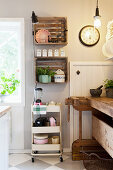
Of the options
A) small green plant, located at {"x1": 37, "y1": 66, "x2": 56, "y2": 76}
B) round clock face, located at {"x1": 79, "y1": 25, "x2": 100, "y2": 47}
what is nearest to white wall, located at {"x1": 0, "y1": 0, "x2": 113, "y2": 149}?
round clock face, located at {"x1": 79, "y1": 25, "x2": 100, "y2": 47}

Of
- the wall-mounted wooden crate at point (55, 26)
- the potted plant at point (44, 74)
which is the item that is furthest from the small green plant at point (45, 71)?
the wall-mounted wooden crate at point (55, 26)

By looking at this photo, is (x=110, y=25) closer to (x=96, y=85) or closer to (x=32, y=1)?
(x=96, y=85)

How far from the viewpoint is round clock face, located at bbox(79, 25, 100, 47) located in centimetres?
297

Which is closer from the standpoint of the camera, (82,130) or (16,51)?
(82,130)

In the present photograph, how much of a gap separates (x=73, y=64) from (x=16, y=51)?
0.97 meters

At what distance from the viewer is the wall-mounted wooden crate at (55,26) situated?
2.90 metres

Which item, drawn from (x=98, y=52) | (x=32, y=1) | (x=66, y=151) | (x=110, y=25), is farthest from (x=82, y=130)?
(x=32, y=1)

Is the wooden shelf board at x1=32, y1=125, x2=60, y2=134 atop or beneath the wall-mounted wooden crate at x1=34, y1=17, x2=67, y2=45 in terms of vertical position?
beneath

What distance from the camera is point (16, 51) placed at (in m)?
3.19

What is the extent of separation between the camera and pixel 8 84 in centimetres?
306

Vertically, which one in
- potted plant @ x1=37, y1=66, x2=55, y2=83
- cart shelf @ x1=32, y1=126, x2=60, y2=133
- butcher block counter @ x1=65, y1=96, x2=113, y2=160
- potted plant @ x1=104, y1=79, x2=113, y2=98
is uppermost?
potted plant @ x1=37, y1=66, x2=55, y2=83

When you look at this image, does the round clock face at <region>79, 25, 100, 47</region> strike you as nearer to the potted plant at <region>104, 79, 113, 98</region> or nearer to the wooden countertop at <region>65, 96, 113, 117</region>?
the potted plant at <region>104, 79, 113, 98</region>

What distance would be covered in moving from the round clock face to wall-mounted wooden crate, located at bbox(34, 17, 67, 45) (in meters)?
0.28

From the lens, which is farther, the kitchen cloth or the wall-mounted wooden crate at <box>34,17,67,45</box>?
the wall-mounted wooden crate at <box>34,17,67,45</box>
